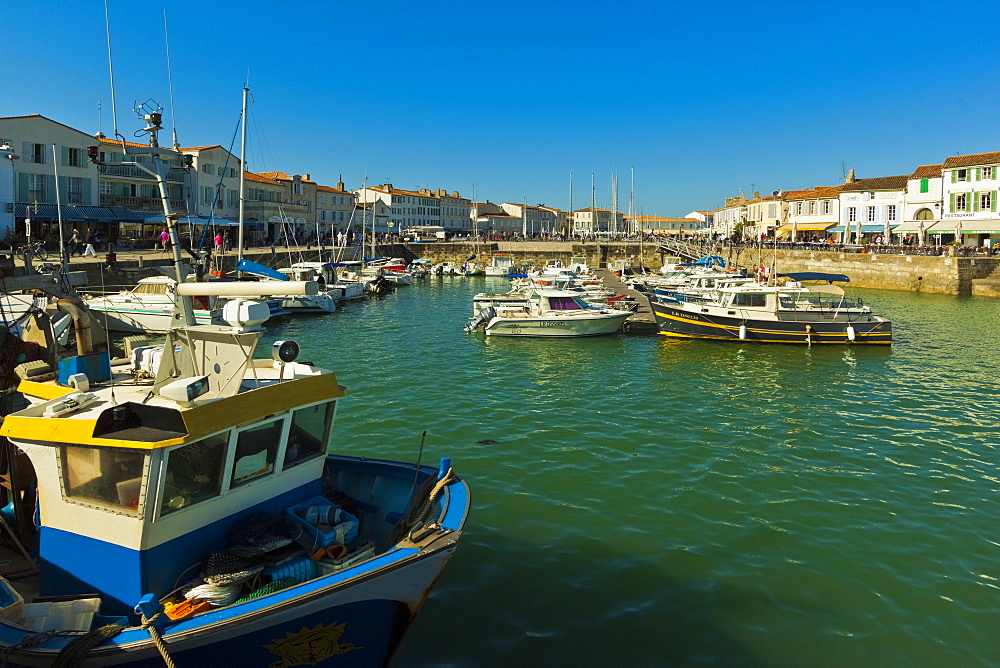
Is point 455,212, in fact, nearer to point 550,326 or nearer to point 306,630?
point 550,326

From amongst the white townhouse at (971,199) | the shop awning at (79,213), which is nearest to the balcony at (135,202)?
the shop awning at (79,213)

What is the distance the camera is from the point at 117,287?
34500 mm

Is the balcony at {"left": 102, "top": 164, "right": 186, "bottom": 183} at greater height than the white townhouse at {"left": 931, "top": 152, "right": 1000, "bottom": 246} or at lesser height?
greater

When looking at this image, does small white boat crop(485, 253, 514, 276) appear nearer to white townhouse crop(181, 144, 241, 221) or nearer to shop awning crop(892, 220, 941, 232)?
white townhouse crop(181, 144, 241, 221)

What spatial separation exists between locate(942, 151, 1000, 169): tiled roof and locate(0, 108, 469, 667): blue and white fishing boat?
202 ft

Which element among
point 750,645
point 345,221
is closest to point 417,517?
point 750,645

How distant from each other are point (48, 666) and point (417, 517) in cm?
339

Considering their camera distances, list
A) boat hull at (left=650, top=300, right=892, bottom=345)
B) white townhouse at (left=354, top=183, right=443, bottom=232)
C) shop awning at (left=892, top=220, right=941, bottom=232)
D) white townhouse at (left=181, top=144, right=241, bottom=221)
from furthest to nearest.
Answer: white townhouse at (left=354, top=183, right=443, bottom=232) < white townhouse at (left=181, top=144, right=241, bottom=221) < shop awning at (left=892, top=220, right=941, bottom=232) < boat hull at (left=650, top=300, right=892, bottom=345)

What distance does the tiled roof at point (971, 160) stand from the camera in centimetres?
5427

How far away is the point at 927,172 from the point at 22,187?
70.9 meters

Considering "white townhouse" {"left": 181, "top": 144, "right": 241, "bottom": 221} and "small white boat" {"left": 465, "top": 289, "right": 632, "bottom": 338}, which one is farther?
"white townhouse" {"left": 181, "top": 144, "right": 241, "bottom": 221}

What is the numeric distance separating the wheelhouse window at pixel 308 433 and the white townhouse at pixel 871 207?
6627 centimetres

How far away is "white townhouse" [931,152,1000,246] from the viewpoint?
53719 millimetres

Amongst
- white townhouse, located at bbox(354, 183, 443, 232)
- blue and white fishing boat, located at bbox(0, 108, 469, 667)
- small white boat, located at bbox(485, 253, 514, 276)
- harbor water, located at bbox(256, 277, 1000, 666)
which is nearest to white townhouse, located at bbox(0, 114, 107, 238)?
harbor water, located at bbox(256, 277, 1000, 666)
